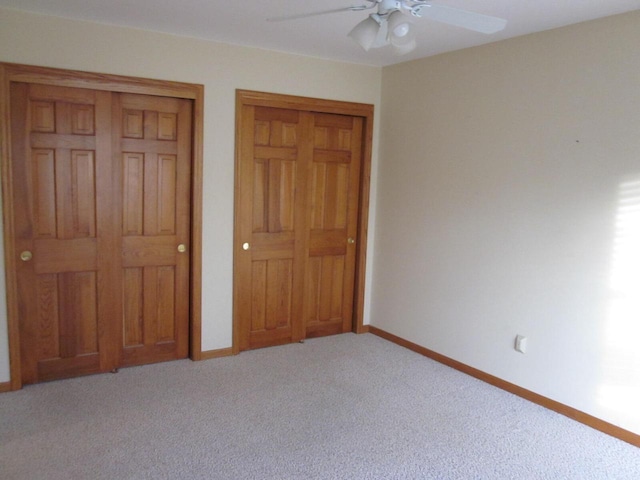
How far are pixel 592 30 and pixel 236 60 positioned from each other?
95.5 inches

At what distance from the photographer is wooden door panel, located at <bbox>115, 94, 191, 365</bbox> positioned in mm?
3564

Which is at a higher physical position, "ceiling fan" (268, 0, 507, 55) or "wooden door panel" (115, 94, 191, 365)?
"ceiling fan" (268, 0, 507, 55)

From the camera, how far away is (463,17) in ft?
6.82

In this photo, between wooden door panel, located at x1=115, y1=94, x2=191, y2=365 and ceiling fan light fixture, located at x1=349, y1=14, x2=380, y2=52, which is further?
wooden door panel, located at x1=115, y1=94, x2=191, y2=365

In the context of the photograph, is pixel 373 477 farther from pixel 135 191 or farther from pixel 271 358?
pixel 135 191

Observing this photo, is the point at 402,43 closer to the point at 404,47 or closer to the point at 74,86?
the point at 404,47

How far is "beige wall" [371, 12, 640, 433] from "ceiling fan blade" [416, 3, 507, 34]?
1.22 metres

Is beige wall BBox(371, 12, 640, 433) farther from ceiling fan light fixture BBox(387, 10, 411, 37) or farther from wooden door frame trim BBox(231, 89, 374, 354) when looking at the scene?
ceiling fan light fixture BBox(387, 10, 411, 37)

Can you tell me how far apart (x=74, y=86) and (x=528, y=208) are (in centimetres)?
314

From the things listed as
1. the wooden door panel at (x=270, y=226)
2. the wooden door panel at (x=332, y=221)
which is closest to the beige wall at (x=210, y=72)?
the wooden door panel at (x=270, y=226)

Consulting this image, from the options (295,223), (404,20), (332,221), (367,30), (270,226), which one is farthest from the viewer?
(332,221)

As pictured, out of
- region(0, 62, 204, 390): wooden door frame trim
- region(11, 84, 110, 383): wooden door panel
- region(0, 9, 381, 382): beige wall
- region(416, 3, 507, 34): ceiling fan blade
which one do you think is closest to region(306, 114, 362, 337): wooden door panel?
region(0, 9, 381, 382): beige wall

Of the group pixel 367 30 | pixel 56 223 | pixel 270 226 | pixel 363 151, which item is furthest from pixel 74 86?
pixel 363 151

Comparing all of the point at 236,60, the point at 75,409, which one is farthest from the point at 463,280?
the point at 75,409
